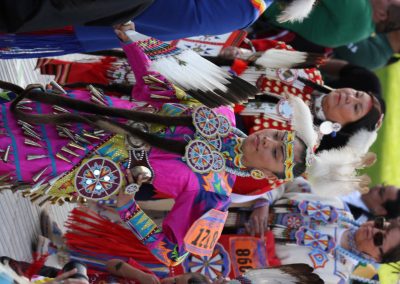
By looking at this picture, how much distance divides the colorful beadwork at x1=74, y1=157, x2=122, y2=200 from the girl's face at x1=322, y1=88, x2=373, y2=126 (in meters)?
1.73

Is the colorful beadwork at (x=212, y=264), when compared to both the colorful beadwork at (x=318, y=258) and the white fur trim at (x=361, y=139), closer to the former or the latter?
the colorful beadwork at (x=318, y=258)

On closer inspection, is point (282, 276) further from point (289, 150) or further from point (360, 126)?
point (360, 126)

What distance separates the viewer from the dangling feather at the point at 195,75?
2490mm

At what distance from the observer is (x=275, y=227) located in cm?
392

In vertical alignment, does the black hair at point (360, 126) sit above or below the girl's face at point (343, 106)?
below

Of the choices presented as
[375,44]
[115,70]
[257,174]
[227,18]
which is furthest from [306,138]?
[375,44]

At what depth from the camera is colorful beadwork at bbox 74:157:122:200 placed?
2562 millimetres

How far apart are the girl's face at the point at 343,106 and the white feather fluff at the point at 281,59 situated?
1.05ft

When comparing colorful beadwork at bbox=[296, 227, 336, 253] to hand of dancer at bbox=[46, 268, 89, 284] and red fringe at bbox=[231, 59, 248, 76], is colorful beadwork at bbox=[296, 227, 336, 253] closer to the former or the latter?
red fringe at bbox=[231, 59, 248, 76]

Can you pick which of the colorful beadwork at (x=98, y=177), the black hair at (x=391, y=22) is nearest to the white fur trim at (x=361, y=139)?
the black hair at (x=391, y=22)

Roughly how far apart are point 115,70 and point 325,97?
129 cm

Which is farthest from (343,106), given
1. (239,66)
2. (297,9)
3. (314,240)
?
(297,9)

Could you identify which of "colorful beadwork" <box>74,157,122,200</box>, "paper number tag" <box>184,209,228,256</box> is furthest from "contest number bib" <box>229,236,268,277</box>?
"colorful beadwork" <box>74,157,122,200</box>

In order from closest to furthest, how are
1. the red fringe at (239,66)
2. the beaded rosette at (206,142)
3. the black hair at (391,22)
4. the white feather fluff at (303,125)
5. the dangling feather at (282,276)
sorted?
the beaded rosette at (206,142), the white feather fluff at (303,125), the dangling feather at (282,276), the red fringe at (239,66), the black hair at (391,22)
